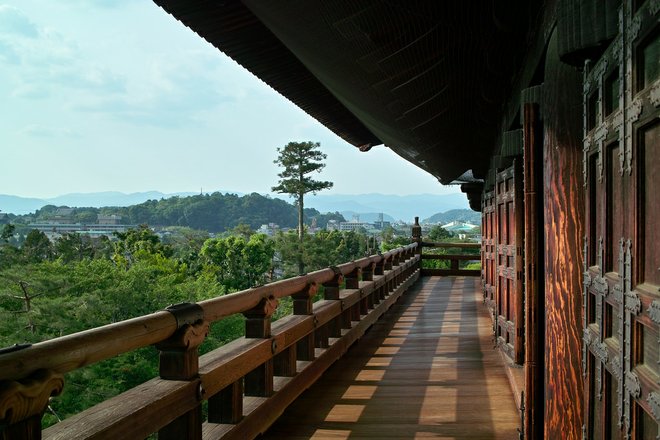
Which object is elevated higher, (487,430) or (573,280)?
(573,280)

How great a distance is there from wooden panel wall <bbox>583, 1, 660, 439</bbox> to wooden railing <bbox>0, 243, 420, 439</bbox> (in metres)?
1.35

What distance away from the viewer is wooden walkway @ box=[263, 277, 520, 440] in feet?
11.6

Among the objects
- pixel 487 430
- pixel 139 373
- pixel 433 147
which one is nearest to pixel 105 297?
pixel 139 373

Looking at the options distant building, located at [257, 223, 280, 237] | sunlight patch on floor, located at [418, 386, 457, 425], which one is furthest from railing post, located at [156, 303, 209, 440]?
distant building, located at [257, 223, 280, 237]

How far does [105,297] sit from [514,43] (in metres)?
34.5

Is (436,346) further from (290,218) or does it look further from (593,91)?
(290,218)

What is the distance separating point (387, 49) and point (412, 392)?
2354 mm

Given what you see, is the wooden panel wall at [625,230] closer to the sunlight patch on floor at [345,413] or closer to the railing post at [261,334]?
the railing post at [261,334]

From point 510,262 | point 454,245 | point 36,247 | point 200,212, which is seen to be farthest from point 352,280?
point 200,212

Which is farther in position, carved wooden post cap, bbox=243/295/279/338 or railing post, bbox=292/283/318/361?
railing post, bbox=292/283/318/361

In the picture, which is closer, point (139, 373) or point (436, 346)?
Result: point (436, 346)

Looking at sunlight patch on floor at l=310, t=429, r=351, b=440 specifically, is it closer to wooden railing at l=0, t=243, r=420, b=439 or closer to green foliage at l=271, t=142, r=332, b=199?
wooden railing at l=0, t=243, r=420, b=439

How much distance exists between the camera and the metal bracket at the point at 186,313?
7.57ft

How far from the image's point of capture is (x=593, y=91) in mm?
1903
